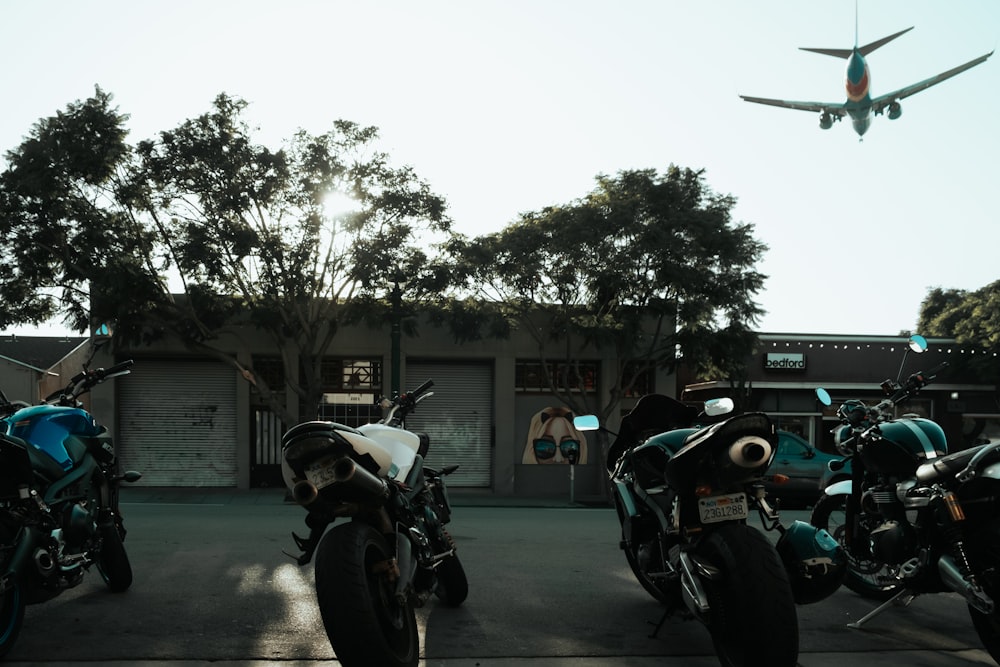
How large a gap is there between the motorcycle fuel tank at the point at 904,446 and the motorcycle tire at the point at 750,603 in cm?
191

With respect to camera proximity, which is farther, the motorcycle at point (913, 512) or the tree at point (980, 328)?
the tree at point (980, 328)

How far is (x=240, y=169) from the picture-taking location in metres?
19.0

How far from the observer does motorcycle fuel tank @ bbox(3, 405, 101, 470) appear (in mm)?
5344

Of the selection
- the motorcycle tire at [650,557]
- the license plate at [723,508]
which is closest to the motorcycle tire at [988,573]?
the license plate at [723,508]

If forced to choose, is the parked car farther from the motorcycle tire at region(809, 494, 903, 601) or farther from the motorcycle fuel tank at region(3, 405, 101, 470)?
the motorcycle fuel tank at region(3, 405, 101, 470)

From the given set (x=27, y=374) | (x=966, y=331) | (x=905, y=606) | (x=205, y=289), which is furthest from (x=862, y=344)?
(x=905, y=606)

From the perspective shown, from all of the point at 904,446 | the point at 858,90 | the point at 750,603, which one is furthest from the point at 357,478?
the point at 858,90

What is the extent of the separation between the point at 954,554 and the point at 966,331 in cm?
3470

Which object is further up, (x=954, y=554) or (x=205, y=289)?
(x=205, y=289)

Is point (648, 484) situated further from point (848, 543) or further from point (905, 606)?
point (905, 606)

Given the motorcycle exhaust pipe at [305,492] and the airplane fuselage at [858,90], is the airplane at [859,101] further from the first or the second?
the motorcycle exhaust pipe at [305,492]

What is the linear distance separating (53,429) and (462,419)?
19935 mm

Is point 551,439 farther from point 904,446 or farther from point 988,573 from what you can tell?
point 988,573

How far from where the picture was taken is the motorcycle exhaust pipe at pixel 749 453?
424 centimetres
